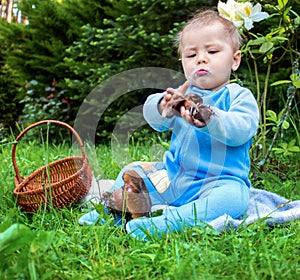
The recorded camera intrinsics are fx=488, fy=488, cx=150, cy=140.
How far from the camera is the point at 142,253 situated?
1435 millimetres

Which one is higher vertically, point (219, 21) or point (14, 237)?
point (219, 21)

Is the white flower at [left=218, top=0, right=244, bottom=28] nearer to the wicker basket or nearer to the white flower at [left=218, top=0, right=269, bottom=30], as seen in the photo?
the white flower at [left=218, top=0, right=269, bottom=30]

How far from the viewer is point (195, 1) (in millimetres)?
3668

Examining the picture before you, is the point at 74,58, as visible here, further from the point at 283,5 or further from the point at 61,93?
the point at 283,5

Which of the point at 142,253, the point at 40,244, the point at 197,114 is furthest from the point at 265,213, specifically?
the point at 40,244

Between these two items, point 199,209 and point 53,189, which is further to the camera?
point 53,189

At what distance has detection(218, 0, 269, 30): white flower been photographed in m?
2.07

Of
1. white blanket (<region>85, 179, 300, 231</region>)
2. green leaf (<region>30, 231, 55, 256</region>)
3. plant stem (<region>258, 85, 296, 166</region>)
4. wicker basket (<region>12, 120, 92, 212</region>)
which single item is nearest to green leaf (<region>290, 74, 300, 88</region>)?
plant stem (<region>258, 85, 296, 166</region>)

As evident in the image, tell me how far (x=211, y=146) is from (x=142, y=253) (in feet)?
2.02

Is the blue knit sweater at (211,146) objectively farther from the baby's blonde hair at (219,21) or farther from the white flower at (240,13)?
the white flower at (240,13)

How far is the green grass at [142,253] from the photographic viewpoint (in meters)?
1.24

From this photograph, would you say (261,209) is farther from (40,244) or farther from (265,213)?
(40,244)

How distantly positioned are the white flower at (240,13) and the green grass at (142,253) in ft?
2.89

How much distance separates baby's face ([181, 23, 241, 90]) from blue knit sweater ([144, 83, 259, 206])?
5 cm
